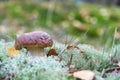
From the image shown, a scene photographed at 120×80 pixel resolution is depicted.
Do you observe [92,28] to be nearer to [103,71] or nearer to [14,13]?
[14,13]

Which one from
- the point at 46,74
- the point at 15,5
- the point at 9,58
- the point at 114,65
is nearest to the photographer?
the point at 46,74

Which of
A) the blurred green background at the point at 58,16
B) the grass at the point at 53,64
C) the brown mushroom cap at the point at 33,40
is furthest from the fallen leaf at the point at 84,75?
the blurred green background at the point at 58,16

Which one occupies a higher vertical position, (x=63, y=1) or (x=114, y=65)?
(x=63, y=1)

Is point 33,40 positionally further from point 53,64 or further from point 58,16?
point 58,16

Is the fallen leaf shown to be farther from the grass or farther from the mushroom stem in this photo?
the mushroom stem

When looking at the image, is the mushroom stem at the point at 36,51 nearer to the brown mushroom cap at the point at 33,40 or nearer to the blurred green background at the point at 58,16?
the brown mushroom cap at the point at 33,40

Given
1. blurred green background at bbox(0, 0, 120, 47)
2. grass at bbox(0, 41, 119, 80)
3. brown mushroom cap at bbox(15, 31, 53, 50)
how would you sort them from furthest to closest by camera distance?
1. blurred green background at bbox(0, 0, 120, 47)
2. brown mushroom cap at bbox(15, 31, 53, 50)
3. grass at bbox(0, 41, 119, 80)

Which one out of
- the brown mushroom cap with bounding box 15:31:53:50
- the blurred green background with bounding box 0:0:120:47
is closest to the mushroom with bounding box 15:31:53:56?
the brown mushroom cap with bounding box 15:31:53:50

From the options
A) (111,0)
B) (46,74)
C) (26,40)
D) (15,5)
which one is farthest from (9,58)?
(111,0)

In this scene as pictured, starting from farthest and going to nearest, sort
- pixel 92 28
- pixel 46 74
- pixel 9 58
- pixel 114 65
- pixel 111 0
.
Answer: pixel 111 0 < pixel 92 28 < pixel 114 65 < pixel 9 58 < pixel 46 74
